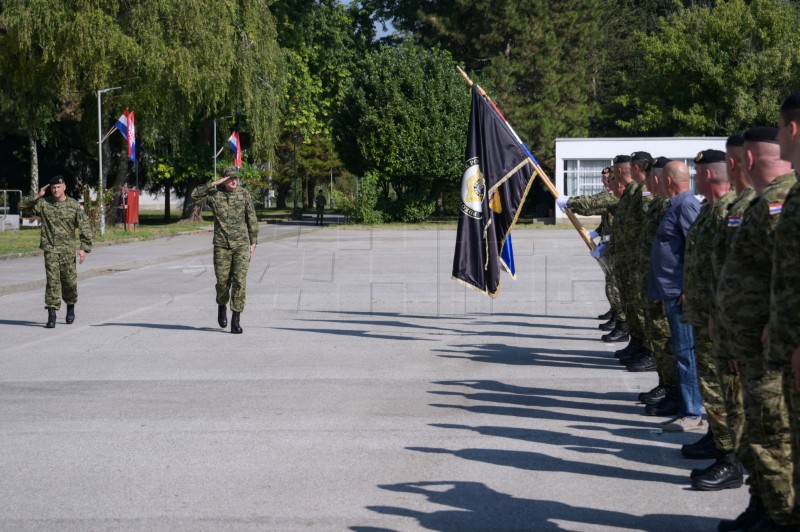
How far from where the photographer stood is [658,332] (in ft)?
26.2

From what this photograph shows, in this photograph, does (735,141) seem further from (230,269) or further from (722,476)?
(230,269)

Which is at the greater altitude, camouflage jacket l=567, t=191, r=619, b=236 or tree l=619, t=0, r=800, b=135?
tree l=619, t=0, r=800, b=135

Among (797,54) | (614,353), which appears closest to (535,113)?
(797,54)

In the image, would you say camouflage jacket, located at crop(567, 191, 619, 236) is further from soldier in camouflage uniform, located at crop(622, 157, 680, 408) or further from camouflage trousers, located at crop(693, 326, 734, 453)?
camouflage trousers, located at crop(693, 326, 734, 453)

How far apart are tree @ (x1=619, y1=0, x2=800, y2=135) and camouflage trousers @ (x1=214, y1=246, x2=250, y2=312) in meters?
49.5

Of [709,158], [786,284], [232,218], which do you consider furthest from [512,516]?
[232,218]

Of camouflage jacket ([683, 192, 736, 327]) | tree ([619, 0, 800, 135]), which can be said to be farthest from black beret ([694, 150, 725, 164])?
tree ([619, 0, 800, 135])

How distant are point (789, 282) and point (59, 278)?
1166 cm

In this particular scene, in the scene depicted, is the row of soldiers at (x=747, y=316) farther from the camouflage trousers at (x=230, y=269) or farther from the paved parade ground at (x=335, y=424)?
the camouflage trousers at (x=230, y=269)

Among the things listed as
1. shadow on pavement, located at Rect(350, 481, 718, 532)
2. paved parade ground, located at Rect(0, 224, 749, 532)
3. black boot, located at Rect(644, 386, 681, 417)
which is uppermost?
black boot, located at Rect(644, 386, 681, 417)

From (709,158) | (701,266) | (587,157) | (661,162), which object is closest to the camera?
(701,266)

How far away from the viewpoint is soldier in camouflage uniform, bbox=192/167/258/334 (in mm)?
13234

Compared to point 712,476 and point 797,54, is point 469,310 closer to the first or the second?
point 712,476

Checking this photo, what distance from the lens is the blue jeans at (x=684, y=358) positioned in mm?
7332
